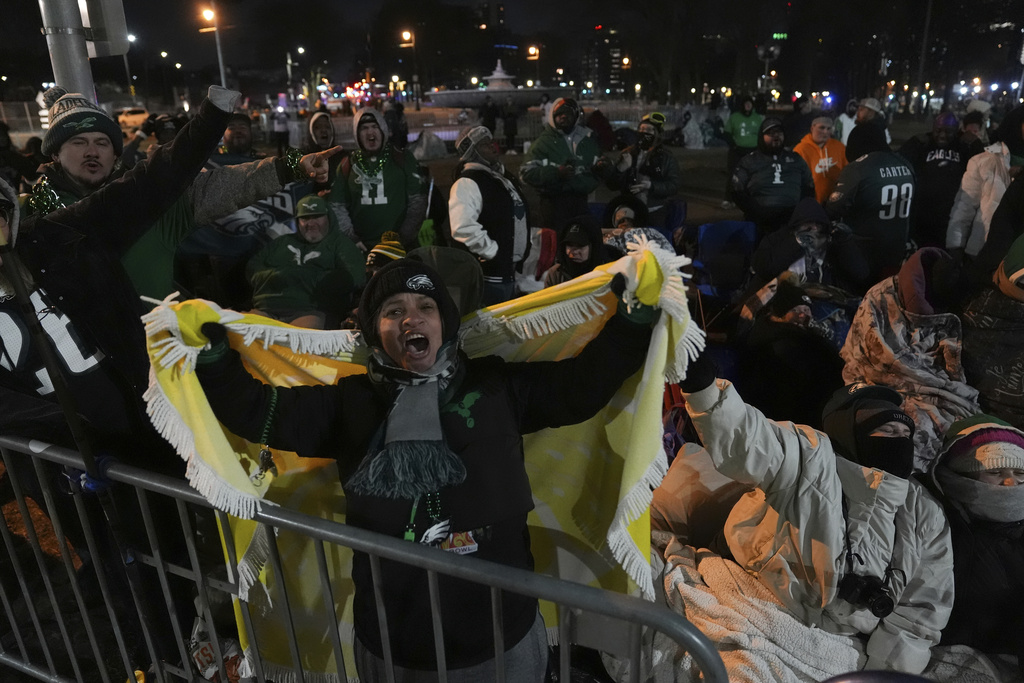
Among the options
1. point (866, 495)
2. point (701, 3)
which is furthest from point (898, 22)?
point (866, 495)

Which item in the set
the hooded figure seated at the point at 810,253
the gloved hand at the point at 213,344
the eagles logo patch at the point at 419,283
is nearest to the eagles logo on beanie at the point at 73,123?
the gloved hand at the point at 213,344

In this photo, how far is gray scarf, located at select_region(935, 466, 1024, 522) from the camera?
Result: 2754mm

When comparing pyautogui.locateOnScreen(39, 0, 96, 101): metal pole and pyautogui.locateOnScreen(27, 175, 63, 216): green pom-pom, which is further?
pyautogui.locateOnScreen(39, 0, 96, 101): metal pole

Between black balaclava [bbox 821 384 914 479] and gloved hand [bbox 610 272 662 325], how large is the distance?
1.56 m

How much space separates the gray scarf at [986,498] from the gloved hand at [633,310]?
1.81 m

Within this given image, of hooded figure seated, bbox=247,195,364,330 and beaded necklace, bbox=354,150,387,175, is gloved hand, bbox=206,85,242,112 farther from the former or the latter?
beaded necklace, bbox=354,150,387,175

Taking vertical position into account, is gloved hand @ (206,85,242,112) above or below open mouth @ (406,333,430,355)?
above

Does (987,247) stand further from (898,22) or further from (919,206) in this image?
(898,22)

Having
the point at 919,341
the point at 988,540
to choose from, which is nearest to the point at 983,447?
the point at 988,540

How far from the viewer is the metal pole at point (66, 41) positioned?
3.98 meters

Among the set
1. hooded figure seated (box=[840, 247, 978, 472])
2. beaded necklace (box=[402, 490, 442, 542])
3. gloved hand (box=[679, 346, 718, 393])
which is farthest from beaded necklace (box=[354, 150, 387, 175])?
beaded necklace (box=[402, 490, 442, 542])

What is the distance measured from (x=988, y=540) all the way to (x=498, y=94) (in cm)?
3585

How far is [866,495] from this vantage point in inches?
106

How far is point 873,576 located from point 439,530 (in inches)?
67.8
